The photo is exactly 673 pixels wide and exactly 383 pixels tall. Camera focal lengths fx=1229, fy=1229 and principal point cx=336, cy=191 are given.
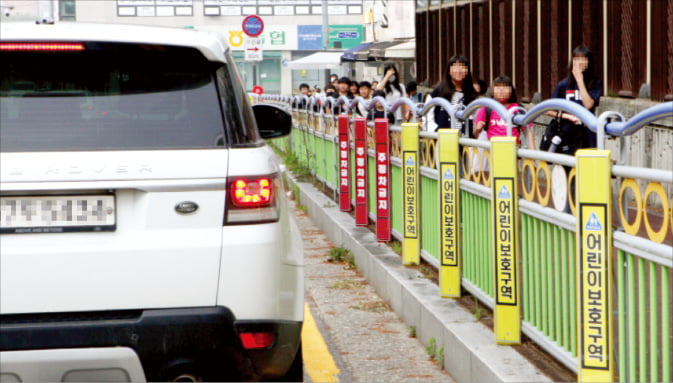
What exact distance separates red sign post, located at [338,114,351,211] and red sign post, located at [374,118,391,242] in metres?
2.48

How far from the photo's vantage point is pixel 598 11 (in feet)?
61.1

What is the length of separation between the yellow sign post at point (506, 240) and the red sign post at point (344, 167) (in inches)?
262

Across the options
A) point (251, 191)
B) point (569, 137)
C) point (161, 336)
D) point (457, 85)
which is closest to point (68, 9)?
point (457, 85)

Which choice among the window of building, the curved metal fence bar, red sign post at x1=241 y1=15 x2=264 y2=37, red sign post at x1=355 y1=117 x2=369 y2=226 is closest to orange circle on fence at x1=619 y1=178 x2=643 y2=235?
the curved metal fence bar

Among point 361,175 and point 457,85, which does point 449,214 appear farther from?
point 457,85

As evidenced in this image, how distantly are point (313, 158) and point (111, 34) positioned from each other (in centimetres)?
1300

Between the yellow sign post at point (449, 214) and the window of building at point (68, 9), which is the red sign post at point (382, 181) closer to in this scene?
the yellow sign post at point (449, 214)

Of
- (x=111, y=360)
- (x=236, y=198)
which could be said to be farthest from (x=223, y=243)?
(x=111, y=360)

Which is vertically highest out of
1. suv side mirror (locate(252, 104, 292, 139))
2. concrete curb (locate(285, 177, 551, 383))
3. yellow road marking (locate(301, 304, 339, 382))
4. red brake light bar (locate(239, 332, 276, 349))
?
suv side mirror (locate(252, 104, 292, 139))

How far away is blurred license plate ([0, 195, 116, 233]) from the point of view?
422 centimetres

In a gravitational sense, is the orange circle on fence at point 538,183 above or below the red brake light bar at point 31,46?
below

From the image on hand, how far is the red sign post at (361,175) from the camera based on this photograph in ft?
36.4

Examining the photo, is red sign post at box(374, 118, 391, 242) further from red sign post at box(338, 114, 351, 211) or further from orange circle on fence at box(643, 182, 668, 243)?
orange circle on fence at box(643, 182, 668, 243)

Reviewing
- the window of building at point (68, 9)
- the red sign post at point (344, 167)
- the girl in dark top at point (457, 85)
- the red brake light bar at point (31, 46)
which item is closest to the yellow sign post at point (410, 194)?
the girl in dark top at point (457, 85)
